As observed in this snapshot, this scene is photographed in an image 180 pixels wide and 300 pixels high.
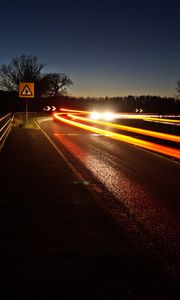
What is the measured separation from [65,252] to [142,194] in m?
4.14

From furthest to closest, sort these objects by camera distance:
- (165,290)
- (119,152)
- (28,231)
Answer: (119,152)
(28,231)
(165,290)

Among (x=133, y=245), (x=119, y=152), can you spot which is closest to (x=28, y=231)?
(x=133, y=245)

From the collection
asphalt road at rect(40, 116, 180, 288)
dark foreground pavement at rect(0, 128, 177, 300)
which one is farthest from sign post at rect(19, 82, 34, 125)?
dark foreground pavement at rect(0, 128, 177, 300)

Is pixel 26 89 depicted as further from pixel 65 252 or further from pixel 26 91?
pixel 65 252

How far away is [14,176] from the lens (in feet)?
38.6

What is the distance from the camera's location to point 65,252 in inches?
223

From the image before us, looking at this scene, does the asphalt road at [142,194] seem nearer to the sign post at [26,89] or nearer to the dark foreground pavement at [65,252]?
the dark foreground pavement at [65,252]

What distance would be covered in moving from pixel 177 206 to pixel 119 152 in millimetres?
9865

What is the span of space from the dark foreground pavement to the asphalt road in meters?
0.23

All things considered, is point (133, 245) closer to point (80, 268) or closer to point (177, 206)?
point (80, 268)

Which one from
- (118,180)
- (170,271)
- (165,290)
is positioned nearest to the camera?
(165,290)

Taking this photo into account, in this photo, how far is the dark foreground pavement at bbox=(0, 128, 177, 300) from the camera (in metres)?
4.50

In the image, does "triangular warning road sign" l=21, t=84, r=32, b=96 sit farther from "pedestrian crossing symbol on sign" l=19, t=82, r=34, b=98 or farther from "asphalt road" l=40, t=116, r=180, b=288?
"asphalt road" l=40, t=116, r=180, b=288

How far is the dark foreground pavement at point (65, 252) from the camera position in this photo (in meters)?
4.50
